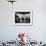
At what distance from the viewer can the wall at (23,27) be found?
466cm

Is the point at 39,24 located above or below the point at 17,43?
above

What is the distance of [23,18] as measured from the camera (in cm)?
470

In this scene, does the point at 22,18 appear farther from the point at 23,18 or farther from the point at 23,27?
the point at 23,27

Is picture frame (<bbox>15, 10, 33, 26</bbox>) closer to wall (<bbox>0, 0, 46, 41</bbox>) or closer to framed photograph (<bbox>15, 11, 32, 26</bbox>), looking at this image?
framed photograph (<bbox>15, 11, 32, 26</bbox>)

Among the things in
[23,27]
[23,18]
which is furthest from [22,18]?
[23,27]

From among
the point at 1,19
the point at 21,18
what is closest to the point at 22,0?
the point at 21,18

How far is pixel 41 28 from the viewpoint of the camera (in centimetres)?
Answer: 466

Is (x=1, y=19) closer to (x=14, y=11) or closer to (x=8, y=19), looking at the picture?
(x=8, y=19)

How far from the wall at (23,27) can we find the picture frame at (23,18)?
11 cm

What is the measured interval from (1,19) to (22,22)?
0.76 m

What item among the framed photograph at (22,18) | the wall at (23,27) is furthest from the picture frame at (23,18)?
the wall at (23,27)

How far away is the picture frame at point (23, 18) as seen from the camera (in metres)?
4.66

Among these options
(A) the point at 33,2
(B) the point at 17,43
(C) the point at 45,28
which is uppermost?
(A) the point at 33,2

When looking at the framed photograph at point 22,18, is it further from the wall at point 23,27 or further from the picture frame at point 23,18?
the wall at point 23,27
